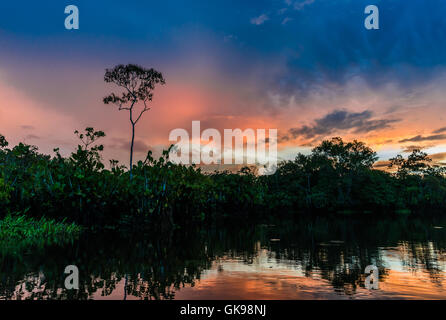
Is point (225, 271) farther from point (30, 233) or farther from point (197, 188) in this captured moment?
point (197, 188)

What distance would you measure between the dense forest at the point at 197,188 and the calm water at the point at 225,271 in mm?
8834

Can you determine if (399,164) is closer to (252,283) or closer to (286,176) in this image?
(286,176)

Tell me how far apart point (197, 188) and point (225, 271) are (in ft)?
68.3

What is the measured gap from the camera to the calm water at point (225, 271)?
8070 mm

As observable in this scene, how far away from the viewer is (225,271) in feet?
35.2

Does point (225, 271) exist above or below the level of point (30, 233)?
below

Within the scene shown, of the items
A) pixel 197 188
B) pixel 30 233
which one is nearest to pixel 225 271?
pixel 30 233

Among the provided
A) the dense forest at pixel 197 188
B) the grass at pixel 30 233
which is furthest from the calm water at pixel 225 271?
the dense forest at pixel 197 188

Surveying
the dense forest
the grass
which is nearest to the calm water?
the grass

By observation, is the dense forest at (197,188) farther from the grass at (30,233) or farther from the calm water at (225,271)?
the calm water at (225,271)

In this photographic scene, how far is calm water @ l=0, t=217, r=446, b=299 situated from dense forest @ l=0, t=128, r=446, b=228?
29.0 feet

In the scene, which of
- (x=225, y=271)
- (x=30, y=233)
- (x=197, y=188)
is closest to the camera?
(x=225, y=271)

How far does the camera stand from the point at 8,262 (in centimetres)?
1185
